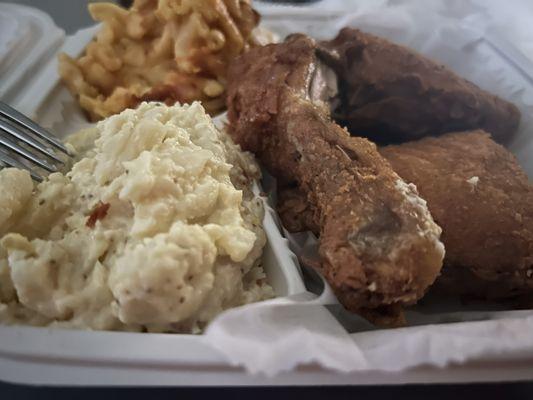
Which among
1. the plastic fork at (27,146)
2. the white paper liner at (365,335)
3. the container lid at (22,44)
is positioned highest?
the white paper liner at (365,335)

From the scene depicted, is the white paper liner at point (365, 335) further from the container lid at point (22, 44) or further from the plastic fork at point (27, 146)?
the container lid at point (22, 44)

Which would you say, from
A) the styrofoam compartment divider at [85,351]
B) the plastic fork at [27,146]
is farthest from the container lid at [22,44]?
the styrofoam compartment divider at [85,351]

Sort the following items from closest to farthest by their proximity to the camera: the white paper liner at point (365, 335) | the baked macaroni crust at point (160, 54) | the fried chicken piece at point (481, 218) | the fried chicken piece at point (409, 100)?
the white paper liner at point (365, 335)
the fried chicken piece at point (481, 218)
the fried chicken piece at point (409, 100)
the baked macaroni crust at point (160, 54)

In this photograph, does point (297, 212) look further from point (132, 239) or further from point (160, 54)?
point (160, 54)

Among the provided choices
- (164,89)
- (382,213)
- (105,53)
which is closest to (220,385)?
(382,213)

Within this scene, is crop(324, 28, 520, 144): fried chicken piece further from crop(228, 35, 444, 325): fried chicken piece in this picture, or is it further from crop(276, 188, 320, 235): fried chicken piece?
crop(276, 188, 320, 235): fried chicken piece

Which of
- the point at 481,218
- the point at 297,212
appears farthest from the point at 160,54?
the point at 481,218
